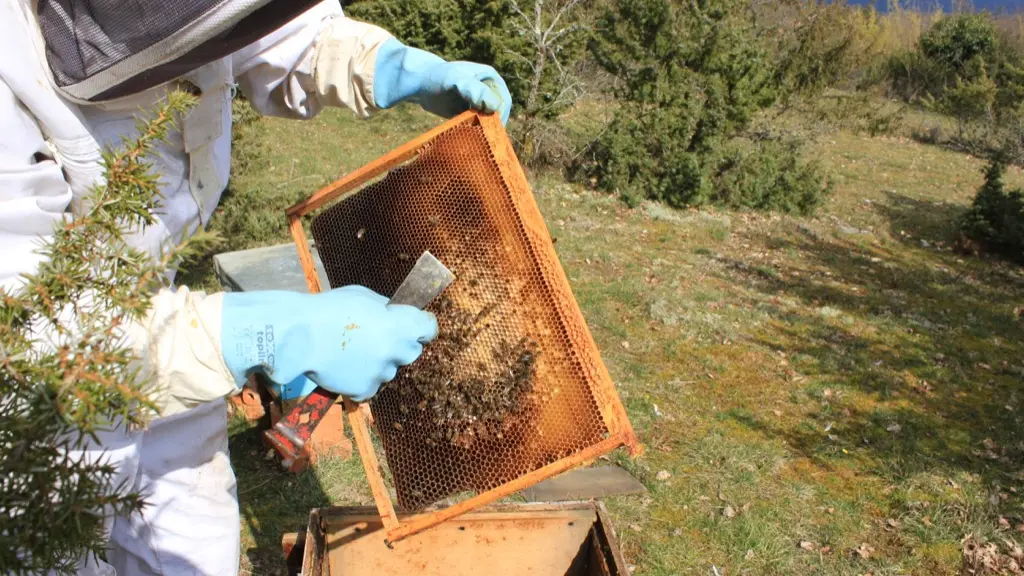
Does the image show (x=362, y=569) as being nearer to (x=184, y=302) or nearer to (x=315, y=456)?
(x=184, y=302)

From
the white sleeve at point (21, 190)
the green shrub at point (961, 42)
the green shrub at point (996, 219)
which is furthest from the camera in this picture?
the green shrub at point (961, 42)

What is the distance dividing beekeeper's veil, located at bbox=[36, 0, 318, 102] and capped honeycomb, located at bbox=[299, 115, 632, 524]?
0.97 metres

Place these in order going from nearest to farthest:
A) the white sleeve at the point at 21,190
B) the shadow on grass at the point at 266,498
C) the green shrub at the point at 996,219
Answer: the white sleeve at the point at 21,190 → the shadow on grass at the point at 266,498 → the green shrub at the point at 996,219

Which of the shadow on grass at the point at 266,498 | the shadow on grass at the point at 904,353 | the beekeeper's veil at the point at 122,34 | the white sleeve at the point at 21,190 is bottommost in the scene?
the shadow on grass at the point at 904,353

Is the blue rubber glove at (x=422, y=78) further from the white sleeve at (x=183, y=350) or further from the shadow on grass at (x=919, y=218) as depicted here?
the shadow on grass at (x=919, y=218)

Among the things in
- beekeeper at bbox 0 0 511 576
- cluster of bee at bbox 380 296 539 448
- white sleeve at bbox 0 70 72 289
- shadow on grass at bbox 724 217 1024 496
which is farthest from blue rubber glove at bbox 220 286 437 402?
shadow on grass at bbox 724 217 1024 496

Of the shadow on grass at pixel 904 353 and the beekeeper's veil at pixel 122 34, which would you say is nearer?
the beekeeper's veil at pixel 122 34

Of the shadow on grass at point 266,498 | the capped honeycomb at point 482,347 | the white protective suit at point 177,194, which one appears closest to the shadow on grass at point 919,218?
the shadow on grass at point 266,498

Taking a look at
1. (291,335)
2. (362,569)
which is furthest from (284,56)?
(362,569)

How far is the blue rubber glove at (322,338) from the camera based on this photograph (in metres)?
1.86

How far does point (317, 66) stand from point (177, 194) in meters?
0.85

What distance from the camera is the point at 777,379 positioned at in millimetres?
6918

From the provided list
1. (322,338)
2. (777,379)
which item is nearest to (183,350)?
(322,338)

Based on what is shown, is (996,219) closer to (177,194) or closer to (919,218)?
(919,218)
